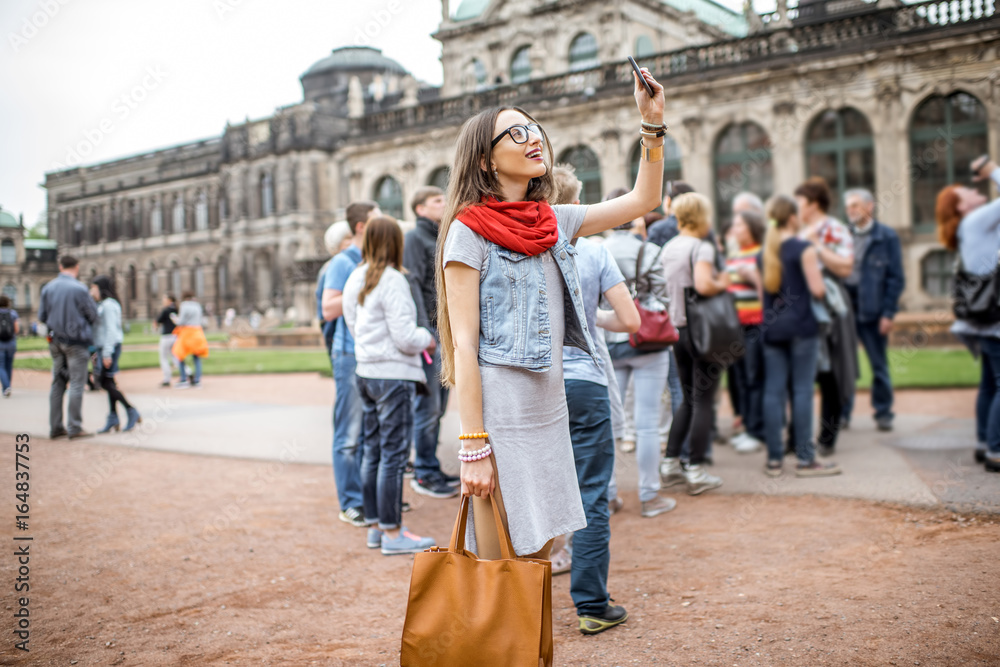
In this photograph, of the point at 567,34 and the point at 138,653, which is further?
the point at 567,34

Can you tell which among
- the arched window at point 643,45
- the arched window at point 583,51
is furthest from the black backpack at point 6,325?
the arched window at point 643,45

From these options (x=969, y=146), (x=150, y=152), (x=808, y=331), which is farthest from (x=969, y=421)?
(x=150, y=152)

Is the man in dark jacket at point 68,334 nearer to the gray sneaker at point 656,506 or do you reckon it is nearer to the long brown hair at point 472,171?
the gray sneaker at point 656,506

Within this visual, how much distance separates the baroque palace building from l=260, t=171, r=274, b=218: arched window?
0.13 metres

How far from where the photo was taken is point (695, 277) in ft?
18.8

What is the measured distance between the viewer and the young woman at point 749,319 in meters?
6.95

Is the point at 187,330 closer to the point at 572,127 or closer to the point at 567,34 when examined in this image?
the point at 572,127

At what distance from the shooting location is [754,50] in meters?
26.4

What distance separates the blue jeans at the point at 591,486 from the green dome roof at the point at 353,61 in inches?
2316

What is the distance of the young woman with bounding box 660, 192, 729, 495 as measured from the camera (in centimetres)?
570

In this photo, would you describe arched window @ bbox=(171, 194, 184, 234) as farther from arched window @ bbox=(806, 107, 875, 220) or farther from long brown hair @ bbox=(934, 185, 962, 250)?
long brown hair @ bbox=(934, 185, 962, 250)

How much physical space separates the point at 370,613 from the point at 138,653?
1071 millimetres

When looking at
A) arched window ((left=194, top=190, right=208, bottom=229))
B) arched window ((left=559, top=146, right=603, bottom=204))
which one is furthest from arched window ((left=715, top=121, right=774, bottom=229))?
arched window ((left=194, top=190, right=208, bottom=229))

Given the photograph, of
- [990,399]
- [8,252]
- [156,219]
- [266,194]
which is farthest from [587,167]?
[156,219]
